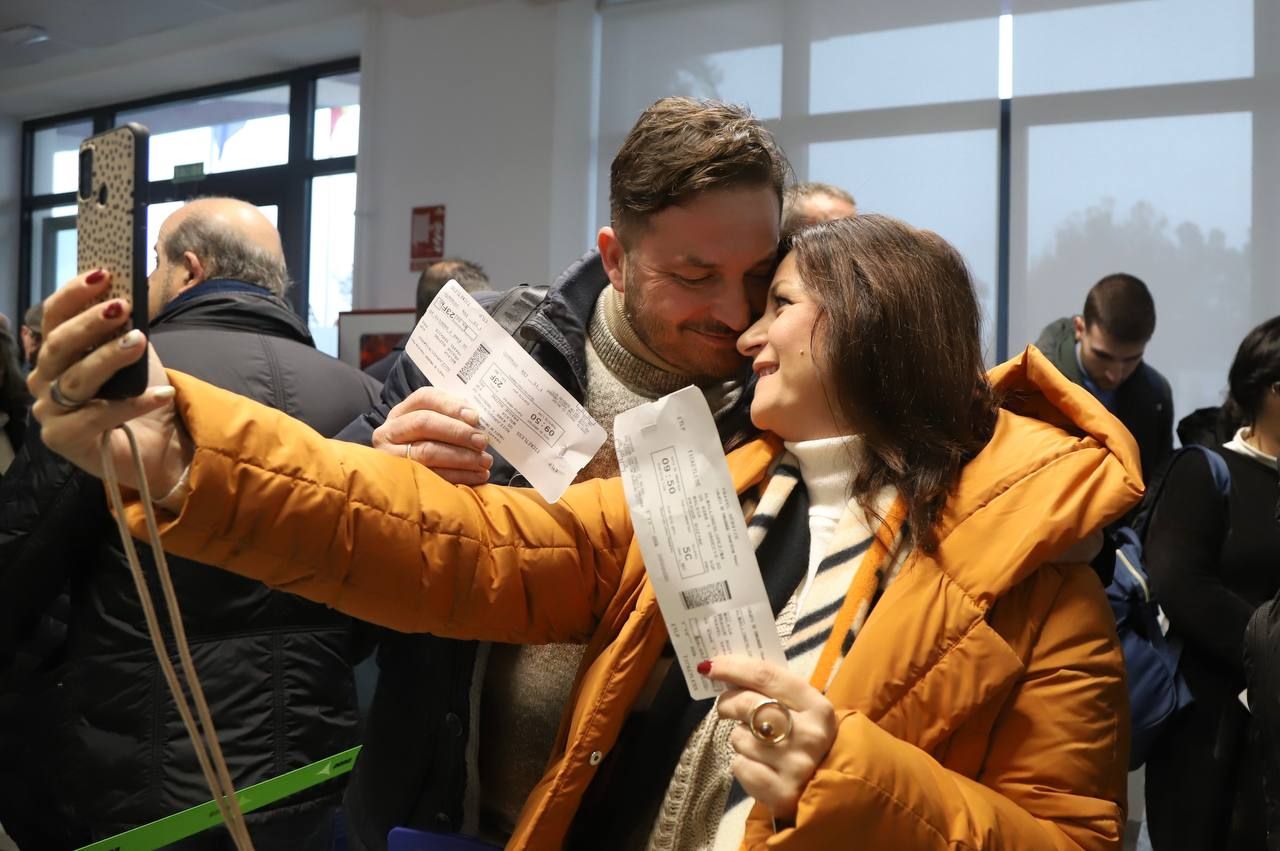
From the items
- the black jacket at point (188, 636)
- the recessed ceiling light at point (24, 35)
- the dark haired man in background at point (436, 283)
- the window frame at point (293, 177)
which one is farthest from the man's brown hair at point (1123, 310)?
the recessed ceiling light at point (24, 35)

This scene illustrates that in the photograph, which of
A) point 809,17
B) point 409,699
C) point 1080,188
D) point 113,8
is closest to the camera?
point 409,699

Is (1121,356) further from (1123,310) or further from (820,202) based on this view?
(820,202)

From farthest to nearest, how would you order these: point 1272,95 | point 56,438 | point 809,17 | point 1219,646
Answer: point 809,17 → point 1272,95 → point 1219,646 → point 56,438

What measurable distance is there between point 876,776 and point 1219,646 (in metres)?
1.66

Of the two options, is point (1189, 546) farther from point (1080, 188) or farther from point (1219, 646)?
point (1080, 188)

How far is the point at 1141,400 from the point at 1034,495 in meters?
2.99

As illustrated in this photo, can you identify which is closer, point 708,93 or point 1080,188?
point 1080,188

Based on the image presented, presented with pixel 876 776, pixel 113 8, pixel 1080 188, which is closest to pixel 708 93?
pixel 1080 188

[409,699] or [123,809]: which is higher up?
[409,699]

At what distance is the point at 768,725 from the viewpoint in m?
0.94

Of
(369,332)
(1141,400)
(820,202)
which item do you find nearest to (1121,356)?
(1141,400)

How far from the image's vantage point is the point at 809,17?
16.9 feet

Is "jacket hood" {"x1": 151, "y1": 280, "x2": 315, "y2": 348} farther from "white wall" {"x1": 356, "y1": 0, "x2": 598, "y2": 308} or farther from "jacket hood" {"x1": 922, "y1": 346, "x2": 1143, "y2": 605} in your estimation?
"white wall" {"x1": 356, "y1": 0, "x2": 598, "y2": 308}

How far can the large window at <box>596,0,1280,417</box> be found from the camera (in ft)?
14.4
